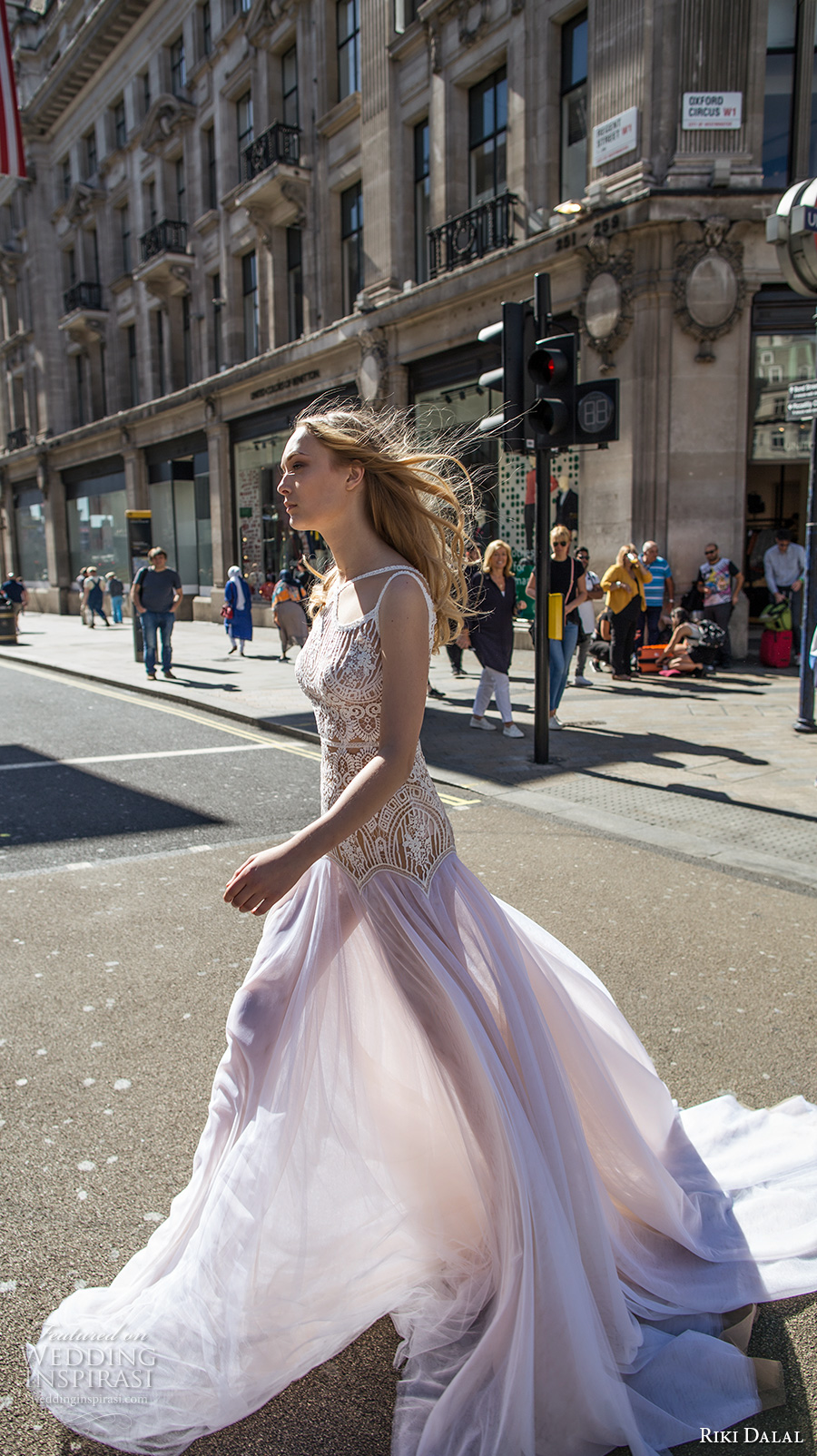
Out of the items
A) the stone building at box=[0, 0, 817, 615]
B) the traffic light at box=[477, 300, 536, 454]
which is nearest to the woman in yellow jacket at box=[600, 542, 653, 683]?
the stone building at box=[0, 0, 817, 615]

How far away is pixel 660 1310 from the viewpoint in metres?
1.96

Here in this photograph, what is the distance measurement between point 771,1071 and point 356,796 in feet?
6.40

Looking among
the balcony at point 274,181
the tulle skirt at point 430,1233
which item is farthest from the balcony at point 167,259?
the tulle skirt at point 430,1233

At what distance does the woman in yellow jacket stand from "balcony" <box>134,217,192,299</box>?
2006 centimetres

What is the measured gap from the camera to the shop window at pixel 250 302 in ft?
82.8

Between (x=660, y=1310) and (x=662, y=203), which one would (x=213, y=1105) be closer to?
(x=660, y=1310)

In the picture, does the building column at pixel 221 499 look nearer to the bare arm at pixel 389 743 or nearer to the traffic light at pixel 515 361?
the traffic light at pixel 515 361

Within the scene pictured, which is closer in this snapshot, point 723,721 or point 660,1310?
point 660,1310

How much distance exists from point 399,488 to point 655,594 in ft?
38.7

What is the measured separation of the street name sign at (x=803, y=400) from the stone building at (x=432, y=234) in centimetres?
327

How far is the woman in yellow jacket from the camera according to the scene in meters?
12.6

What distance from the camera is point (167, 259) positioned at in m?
27.1

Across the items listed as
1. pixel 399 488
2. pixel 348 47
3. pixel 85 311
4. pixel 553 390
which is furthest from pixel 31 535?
pixel 399 488

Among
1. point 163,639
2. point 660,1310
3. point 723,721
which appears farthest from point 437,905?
point 163,639
